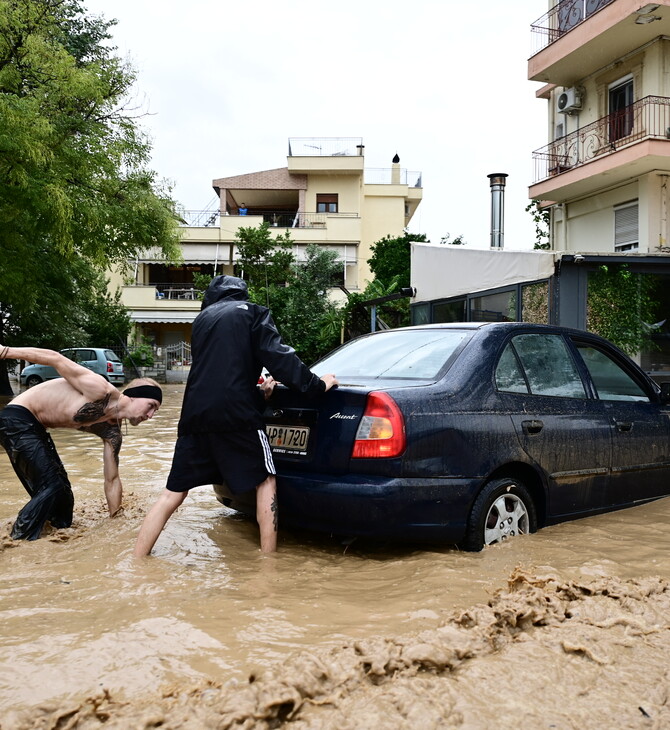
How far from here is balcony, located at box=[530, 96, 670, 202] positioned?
1711cm

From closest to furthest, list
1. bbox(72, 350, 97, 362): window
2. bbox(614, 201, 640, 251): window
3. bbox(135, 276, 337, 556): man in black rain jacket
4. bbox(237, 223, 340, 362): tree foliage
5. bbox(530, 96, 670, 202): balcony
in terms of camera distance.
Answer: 1. bbox(135, 276, 337, 556): man in black rain jacket
2. bbox(530, 96, 670, 202): balcony
3. bbox(614, 201, 640, 251): window
4. bbox(72, 350, 97, 362): window
5. bbox(237, 223, 340, 362): tree foliage

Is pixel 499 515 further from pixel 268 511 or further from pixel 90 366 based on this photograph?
pixel 90 366

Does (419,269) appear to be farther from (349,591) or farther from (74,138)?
(349,591)

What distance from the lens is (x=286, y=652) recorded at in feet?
9.83

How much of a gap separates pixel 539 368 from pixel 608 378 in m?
0.82

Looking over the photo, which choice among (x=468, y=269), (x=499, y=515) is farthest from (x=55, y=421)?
(x=468, y=269)

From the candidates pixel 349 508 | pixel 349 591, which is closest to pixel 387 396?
pixel 349 508

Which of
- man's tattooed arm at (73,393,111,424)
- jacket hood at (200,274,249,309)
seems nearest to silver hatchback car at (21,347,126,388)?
man's tattooed arm at (73,393,111,424)

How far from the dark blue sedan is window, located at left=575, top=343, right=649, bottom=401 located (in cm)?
2

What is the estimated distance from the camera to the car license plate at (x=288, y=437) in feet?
14.5

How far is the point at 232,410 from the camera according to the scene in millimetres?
4219

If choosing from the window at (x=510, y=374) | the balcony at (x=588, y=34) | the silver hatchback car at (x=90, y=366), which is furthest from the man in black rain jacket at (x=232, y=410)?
the silver hatchback car at (x=90, y=366)

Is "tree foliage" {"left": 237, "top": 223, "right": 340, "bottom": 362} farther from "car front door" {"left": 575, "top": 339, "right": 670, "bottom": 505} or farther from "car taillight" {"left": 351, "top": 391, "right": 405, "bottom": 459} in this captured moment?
"car taillight" {"left": 351, "top": 391, "right": 405, "bottom": 459}

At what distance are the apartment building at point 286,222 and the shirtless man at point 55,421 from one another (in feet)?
121
